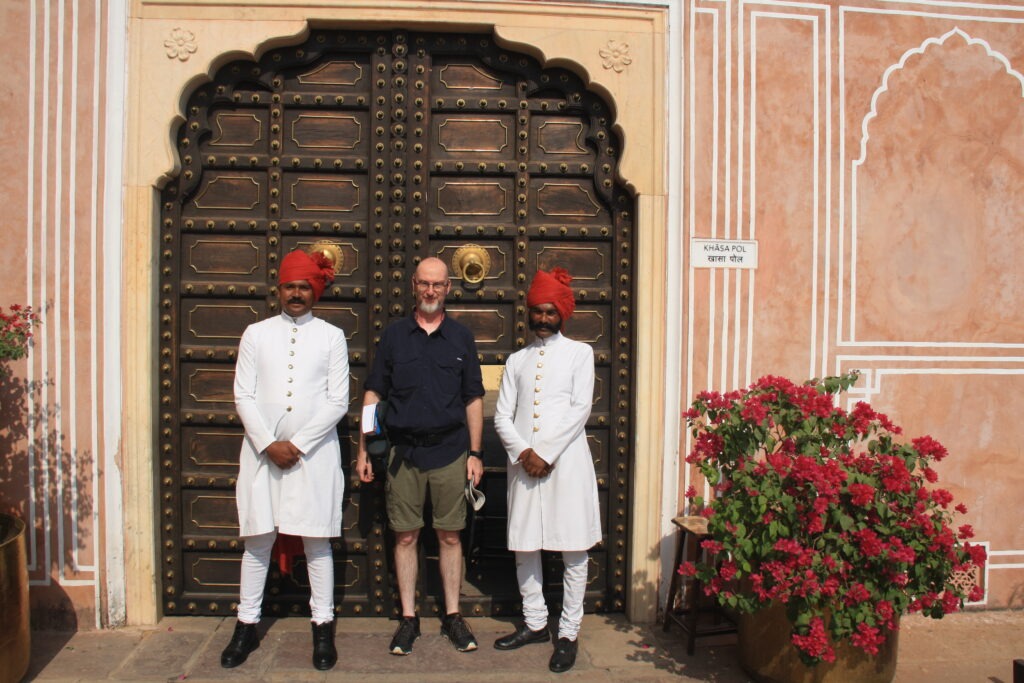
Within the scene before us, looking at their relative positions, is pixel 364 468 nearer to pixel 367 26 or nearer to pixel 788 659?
pixel 788 659

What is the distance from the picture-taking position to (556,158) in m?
4.10

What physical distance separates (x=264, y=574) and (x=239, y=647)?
0.32 meters

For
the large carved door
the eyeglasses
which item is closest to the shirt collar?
the eyeglasses

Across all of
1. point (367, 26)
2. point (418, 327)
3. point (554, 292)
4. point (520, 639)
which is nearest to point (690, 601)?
point (520, 639)

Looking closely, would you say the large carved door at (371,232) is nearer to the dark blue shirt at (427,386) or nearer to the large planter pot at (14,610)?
the dark blue shirt at (427,386)

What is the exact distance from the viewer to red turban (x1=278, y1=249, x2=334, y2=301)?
345cm

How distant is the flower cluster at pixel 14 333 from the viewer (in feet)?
10.8

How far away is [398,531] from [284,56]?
7.77 feet

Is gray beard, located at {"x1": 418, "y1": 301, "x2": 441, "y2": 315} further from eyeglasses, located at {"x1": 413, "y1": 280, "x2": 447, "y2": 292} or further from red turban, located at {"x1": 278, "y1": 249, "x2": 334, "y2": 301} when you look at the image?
red turban, located at {"x1": 278, "y1": 249, "x2": 334, "y2": 301}

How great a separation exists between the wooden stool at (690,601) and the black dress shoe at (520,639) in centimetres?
66

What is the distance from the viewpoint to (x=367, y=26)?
13.0ft

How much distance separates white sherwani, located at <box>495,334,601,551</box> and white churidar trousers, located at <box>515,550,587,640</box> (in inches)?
4.2

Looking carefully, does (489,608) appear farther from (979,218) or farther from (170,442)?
(979,218)

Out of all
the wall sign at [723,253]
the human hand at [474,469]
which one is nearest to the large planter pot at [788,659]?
the human hand at [474,469]
